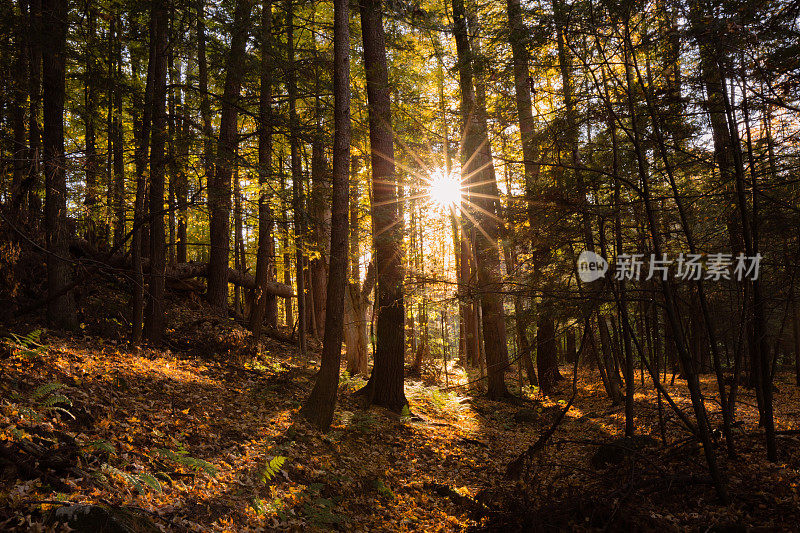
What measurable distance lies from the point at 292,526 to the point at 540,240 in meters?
5.06

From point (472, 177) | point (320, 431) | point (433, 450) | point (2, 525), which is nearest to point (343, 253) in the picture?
point (320, 431)

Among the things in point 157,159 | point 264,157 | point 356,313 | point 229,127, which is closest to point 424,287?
point 356,313

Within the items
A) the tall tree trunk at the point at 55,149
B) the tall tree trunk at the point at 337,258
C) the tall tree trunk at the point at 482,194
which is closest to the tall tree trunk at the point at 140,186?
the tall tree trunk at the point at 55,149

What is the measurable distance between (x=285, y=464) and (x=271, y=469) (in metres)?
0.68

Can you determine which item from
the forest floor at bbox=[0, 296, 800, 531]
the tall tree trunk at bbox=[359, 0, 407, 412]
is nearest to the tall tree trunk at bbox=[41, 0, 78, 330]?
the forest floor at bbox=[0, 296, 800, 531]

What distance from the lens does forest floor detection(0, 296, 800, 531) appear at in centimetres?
427

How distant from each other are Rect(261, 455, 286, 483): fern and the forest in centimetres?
3

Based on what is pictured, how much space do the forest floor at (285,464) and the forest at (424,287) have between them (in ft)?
0.14

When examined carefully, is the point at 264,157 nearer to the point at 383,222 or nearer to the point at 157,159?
the point at 157,159

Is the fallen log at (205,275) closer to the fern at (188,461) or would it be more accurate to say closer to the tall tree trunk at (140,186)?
the tall tree trunk at (140,186)

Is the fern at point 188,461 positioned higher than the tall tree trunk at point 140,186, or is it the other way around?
the tall tree trunk at point 140,186

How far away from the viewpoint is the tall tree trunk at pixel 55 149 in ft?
26.0

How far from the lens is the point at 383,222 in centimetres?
902

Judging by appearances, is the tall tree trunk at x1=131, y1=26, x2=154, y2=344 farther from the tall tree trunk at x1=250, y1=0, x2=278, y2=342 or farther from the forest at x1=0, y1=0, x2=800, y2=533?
the tall tree trunk at x1=250, y1=0, x2=278, y2=342
